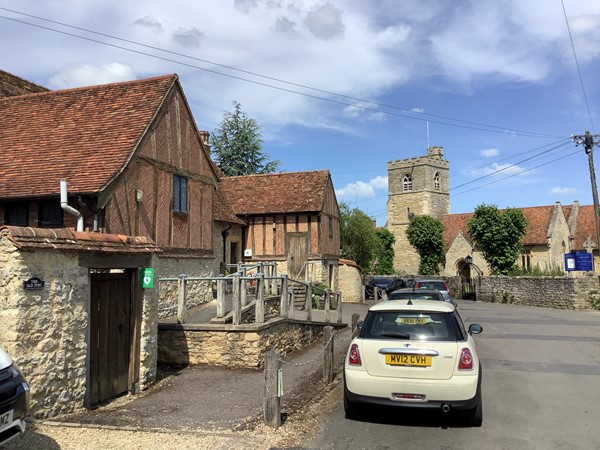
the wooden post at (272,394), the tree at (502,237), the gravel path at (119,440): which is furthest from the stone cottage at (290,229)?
the tree at (502,237)

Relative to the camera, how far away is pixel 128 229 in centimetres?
1236

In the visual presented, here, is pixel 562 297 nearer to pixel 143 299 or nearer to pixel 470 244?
pixel 470 244

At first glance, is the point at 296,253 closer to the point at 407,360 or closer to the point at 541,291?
the point at 541,291

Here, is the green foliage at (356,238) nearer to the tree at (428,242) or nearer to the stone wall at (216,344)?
the tree at (428,242)

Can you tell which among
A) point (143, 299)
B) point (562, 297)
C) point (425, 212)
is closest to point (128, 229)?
point (143, 299)

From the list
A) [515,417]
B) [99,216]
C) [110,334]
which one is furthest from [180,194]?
[515,417]

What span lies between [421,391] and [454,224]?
4928cm

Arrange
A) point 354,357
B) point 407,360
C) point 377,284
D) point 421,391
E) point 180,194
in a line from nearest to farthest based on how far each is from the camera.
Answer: point 421,391
point 407,360
point 354,357
point 180,194
point 377,284

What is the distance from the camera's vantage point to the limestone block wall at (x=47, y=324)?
5883 mm

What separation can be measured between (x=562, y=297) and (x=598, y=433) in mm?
23394

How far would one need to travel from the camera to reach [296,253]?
24.2 meters

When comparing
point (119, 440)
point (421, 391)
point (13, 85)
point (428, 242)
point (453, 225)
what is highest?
point (13, 85)

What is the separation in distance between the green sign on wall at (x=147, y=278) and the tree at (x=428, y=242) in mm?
45195

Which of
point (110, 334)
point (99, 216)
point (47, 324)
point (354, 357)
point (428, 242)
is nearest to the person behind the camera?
point (47, 324)
